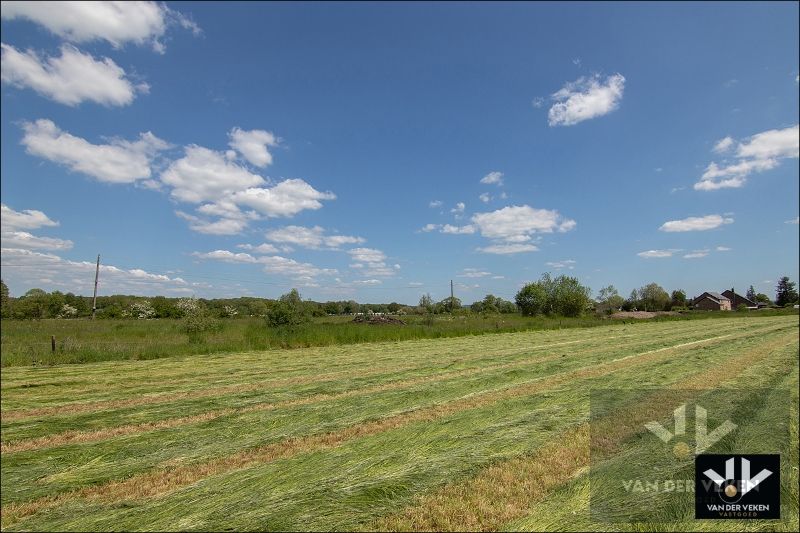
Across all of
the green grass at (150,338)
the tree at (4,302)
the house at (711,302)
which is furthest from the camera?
the house at (711,302)

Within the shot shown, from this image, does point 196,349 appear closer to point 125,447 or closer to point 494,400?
point 125,447

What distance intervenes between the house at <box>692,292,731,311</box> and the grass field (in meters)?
A: 116

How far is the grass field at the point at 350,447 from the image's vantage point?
12.9ft

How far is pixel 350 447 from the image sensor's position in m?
5.86

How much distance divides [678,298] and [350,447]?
14275 cm

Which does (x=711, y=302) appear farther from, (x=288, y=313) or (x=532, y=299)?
(x=288, y=313)

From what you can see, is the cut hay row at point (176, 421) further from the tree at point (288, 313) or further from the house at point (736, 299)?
the house at point (736, 299)

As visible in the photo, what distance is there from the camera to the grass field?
3943 mm

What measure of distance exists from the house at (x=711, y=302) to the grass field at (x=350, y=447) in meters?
116

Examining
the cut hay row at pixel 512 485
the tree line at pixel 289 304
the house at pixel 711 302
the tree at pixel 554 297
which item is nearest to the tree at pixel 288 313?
the tree line at pixel 289 304

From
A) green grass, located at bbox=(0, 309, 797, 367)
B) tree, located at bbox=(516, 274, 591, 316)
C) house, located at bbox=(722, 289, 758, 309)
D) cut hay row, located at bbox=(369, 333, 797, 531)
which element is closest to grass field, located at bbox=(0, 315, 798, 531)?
cut hay row, located at bbox=(369, 333, 797, 531)

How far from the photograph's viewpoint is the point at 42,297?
15664 mm

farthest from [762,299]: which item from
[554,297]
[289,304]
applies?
[289,304]

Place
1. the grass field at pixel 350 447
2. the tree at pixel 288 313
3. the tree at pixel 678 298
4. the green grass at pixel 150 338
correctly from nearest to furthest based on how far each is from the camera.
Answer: the grass field at pixel 350 447
the green grass at pixel 150 338
the tree at pixel 288 313
the tree at pixel 678 298
